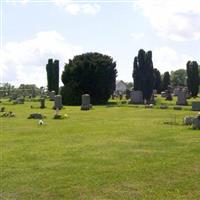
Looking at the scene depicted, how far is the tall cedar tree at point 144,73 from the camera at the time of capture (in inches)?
2507

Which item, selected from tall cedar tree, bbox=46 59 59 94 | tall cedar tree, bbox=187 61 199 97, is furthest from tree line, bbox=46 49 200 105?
tall cedar tree, bbox=46 59 59 94

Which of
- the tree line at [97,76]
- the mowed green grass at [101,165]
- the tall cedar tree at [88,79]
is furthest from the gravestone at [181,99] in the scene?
the mowed green grass at [101,165]

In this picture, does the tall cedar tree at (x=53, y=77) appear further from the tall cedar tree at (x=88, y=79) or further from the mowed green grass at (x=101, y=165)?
the mowed green grass at (x=101, y=165)

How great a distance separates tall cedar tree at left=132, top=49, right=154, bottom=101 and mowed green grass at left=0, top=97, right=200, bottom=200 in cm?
4108

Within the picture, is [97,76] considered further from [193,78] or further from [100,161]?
[100,161]

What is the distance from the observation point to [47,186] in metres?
12.0

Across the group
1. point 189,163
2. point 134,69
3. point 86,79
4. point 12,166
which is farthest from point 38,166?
point 134,69

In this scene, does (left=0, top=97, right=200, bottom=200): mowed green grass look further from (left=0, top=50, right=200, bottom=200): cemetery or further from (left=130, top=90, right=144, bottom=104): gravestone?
(left=130, top=90, right=144, bottom=104): gravestone

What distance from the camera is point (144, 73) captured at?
6481 cm

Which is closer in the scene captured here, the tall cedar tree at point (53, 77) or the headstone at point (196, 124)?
the headstone at point (196, 124)

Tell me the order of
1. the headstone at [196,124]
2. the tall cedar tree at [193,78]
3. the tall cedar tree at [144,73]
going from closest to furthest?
the headstone at [196,124], the tall cedar tree at [144,73], the tall cedar tree at [193,78]

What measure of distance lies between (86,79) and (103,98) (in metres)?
3.06

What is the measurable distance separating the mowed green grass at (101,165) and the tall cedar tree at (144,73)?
135ft

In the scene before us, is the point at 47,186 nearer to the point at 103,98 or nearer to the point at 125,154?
the point at 125,154
